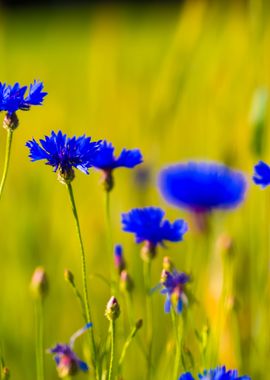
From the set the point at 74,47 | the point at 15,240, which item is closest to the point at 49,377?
the point at 15,240

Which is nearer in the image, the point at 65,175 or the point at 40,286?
the point at 65,175

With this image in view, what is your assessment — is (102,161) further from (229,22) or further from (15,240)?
(229,22)

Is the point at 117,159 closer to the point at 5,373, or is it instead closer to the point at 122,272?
the point at 122,272

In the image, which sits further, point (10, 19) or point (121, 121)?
point (10, 19)

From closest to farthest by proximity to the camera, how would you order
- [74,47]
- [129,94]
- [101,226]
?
[101,226] < [129,94] < [74,47]

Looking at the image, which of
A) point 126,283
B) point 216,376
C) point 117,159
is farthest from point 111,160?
point 216,376

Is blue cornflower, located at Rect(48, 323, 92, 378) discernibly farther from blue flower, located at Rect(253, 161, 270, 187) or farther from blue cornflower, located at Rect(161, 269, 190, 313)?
blue flower, located at Rect(253, 161, 270, 187)
